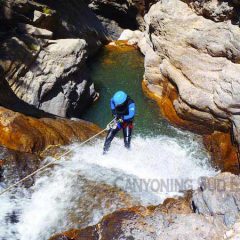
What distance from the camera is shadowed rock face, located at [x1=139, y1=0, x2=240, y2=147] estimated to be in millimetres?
14414

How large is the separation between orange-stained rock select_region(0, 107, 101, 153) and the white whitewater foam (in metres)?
0.85

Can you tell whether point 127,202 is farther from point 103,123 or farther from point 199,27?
point 199,27

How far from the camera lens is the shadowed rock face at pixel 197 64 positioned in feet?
47.3

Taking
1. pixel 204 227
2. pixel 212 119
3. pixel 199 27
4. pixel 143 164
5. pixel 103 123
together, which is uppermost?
pixel 199 27

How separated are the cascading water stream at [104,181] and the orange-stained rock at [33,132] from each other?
61cm

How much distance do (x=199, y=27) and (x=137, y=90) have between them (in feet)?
15.8

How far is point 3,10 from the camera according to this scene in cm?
1711

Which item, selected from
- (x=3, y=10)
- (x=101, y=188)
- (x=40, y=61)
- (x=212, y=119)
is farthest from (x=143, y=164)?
(x=3, y=10)

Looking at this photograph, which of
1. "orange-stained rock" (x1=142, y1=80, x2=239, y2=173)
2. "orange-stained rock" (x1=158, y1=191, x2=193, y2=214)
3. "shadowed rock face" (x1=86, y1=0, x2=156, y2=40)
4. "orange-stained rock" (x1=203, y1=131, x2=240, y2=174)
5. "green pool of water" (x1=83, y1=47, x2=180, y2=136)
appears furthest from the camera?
"shadowed rock face" (x1=86, y1=0, x2=156, y2=40)

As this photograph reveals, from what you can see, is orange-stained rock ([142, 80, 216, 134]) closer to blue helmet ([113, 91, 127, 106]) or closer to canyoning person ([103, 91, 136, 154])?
canyoning person ([103, 91, 136, 154])

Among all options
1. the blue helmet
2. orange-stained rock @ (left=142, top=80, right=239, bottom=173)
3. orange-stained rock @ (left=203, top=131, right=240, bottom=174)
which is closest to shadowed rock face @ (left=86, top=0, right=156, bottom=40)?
orange-stained rock @ (left=142, top=80, right=239, bottom=173)

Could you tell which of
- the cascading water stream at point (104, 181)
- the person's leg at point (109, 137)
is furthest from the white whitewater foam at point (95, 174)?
the person's leg at point (109, 137)

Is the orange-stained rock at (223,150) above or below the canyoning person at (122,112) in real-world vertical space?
below

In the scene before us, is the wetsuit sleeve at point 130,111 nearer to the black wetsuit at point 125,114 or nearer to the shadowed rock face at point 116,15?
the black wetsuit at point 125,114
